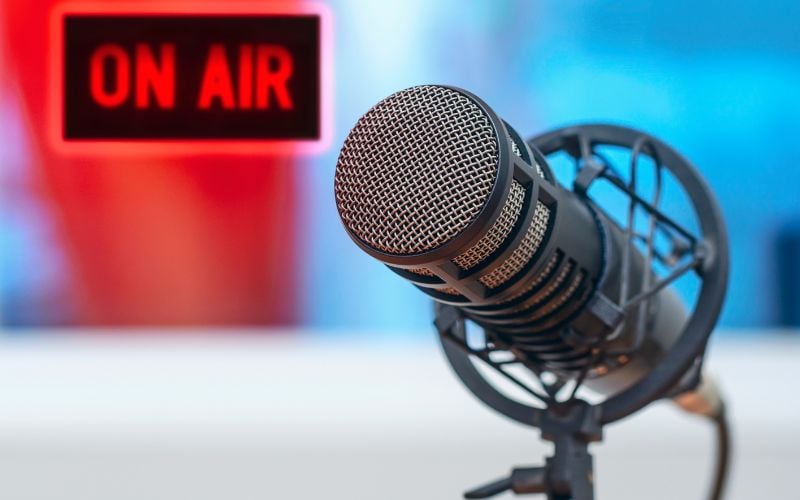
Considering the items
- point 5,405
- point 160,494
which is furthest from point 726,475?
point 5,405

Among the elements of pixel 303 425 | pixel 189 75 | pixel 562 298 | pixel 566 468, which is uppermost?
pixel 189 75

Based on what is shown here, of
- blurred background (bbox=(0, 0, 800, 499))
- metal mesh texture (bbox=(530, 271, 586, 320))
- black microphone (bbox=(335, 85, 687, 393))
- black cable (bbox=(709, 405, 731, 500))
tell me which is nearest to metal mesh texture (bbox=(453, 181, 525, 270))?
black microphone (bbox=(335, 85, 687, 393))

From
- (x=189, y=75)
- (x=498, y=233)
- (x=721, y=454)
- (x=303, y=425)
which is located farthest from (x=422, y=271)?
(x=189, y=75)

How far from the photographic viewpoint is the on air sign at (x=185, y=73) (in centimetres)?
154

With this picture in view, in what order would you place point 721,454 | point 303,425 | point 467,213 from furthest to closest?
point 303,425 → point 721,454 → point 467,213

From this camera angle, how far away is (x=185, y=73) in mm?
1560

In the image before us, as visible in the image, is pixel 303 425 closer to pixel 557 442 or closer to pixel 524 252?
pixel 557 442

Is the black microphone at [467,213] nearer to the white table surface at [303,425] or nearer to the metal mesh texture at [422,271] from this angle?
the metal mesh texture at [422,271]

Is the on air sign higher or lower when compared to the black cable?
higher

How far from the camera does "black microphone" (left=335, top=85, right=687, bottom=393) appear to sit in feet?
1.66

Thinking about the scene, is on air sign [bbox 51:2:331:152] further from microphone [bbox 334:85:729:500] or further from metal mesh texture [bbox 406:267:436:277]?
metal mesh texture [bbox 406:267:436:277]

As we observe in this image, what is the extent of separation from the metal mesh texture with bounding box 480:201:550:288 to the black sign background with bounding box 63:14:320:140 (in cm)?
99

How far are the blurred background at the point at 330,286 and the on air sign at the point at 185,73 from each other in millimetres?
35

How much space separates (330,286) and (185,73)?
Result: 45cm
